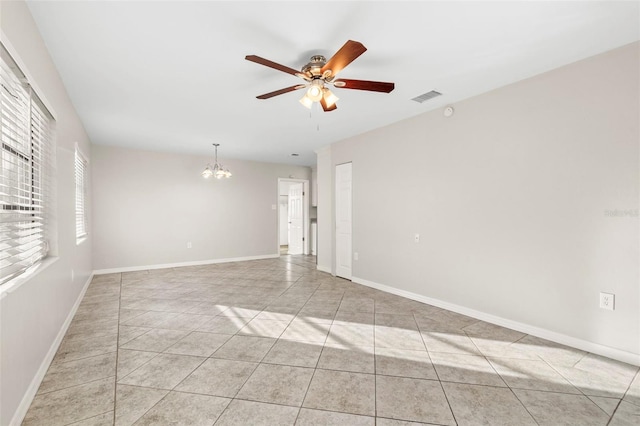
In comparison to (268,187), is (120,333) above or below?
below

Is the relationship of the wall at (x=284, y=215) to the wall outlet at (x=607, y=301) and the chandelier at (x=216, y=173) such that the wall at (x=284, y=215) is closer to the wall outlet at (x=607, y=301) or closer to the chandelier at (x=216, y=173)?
the chandelier at (x=216, y=173)

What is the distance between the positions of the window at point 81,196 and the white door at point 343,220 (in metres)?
3.90

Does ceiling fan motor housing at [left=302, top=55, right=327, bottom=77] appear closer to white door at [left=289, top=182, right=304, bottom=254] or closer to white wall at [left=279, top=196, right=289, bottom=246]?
white door at [left=289, top=182, right=304, bottom=254]

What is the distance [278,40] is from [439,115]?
233 cm

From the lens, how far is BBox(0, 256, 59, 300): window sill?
58.9 inches

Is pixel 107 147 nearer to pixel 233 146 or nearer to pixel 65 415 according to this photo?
pixel 233 146

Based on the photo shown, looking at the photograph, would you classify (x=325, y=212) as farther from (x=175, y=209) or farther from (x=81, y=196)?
(x=81, y=196)

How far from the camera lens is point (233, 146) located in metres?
5.64

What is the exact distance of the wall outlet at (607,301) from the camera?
2.36 meters

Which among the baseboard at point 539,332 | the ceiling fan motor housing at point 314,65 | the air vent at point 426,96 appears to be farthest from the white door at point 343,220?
the ceiling fan motor housing at point 314,65

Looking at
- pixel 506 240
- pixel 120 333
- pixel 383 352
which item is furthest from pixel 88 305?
pixel 506 240

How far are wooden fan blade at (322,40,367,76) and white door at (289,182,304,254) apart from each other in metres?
6.09

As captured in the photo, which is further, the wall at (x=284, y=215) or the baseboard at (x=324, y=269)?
the wall at (x=284, y=215)

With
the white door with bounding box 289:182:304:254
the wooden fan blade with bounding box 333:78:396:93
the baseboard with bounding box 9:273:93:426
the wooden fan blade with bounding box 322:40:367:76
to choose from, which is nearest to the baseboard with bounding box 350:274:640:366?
the wooden fan blade with bounding box 333:78:396:93
